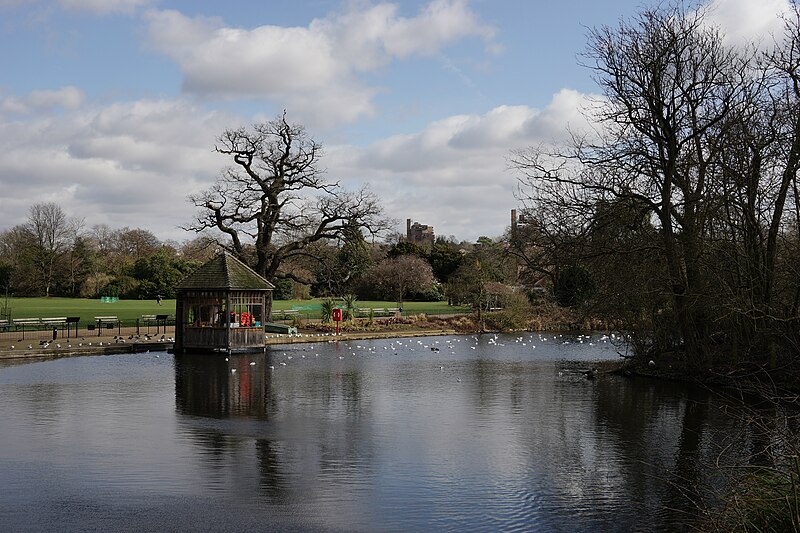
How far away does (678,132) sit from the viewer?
21797 mm

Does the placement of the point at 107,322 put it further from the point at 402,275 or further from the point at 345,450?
the point at 402,275

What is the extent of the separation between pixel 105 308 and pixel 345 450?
1790 inches

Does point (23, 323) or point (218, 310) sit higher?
point (218, 310)

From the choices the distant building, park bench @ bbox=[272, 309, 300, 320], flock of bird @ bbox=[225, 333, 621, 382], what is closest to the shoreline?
flock of bird @ bbox=[225, 333, 621, 382]

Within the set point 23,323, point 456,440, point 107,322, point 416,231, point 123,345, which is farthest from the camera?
point 416,231

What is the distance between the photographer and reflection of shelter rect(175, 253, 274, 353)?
30.8 meters

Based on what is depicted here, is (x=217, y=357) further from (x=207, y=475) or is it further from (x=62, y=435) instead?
(x=207, y=475)

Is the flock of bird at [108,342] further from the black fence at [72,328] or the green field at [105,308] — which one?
the green field at [105,308]

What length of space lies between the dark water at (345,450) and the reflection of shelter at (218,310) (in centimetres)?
581

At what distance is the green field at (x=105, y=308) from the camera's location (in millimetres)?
49438

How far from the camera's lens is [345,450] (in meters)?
13.6

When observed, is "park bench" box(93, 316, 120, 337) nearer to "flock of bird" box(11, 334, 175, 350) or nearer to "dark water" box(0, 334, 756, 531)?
"flock of bird" box(11, 334, 175, 350)

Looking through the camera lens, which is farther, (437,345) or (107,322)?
(107,322)

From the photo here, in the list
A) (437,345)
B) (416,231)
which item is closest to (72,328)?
(437,345)
